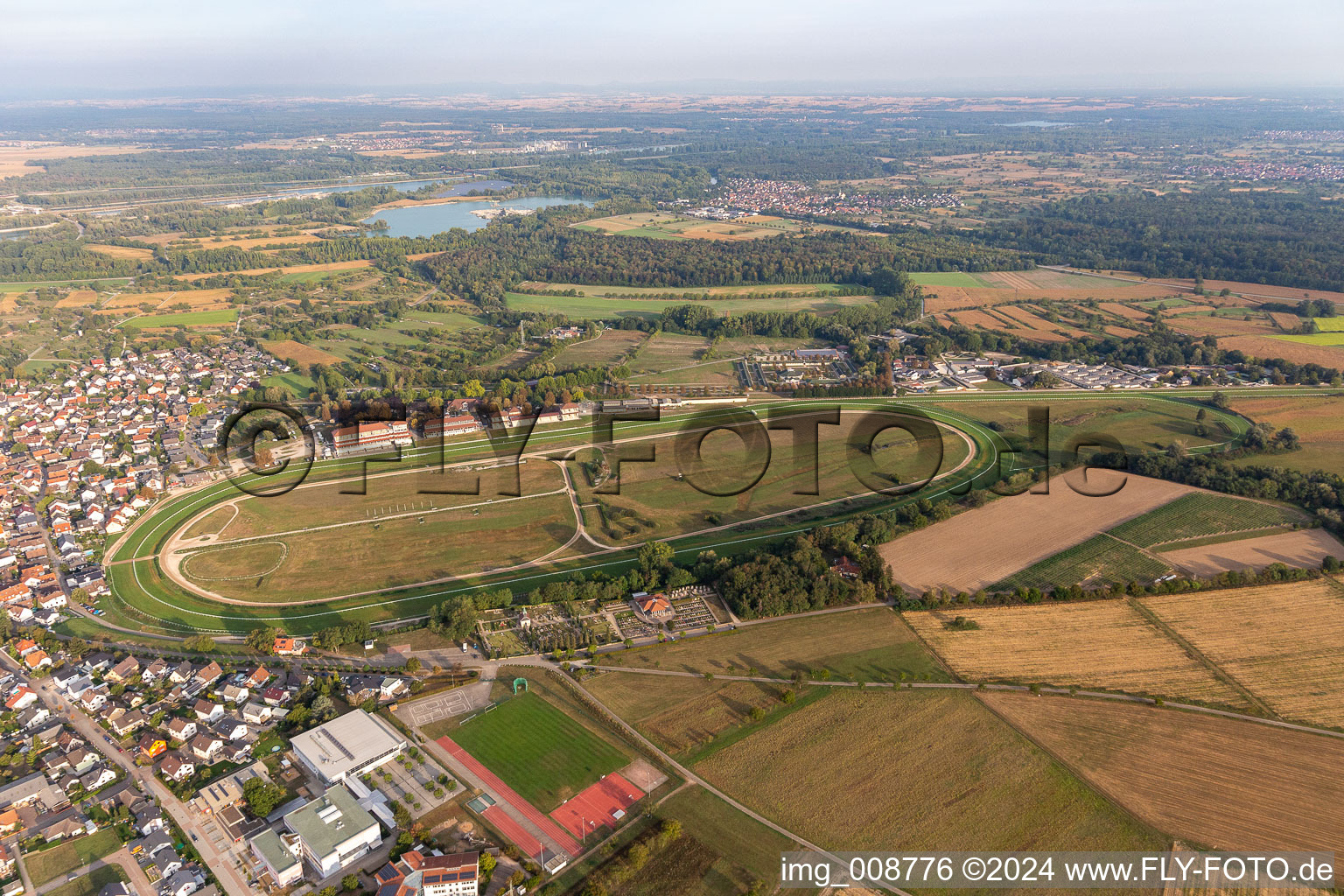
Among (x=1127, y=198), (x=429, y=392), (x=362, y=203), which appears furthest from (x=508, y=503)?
(x=1127, y=198)

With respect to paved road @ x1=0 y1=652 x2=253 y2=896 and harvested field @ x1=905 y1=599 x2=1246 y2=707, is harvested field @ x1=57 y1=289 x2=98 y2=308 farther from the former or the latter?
harvested field @ x1=905 y1=599 x2=1246 y2=707

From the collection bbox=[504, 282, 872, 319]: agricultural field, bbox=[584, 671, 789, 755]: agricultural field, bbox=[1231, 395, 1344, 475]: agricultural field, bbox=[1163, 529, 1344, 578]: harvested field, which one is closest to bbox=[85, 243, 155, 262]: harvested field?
bbox=[504, 282, 872, 319]: agricultural field

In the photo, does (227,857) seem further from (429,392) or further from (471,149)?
(471,149)

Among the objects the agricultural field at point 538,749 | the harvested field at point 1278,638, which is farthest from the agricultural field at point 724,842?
the harvested field at point 1278,638

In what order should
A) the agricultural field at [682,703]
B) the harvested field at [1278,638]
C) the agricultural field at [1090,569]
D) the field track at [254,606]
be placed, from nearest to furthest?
the agricultural field at [682,703], the harvested field at [1278,638], the field track at [254,606], the agricultural field at [1090,569]

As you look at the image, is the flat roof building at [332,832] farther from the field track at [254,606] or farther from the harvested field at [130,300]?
the harvested field at [130,300]

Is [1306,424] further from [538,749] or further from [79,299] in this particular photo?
[79,299]

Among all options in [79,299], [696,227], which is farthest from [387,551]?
[696,227]

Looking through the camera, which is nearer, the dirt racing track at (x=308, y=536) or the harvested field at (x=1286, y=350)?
the dirt racing track at (x=308, y=536)

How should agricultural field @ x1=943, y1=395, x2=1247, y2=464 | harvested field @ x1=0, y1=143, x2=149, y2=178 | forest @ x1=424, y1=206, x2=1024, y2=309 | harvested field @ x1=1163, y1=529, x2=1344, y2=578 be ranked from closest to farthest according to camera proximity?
harvested field @ x1=1163, y1=529, x2=1344, y2=578, agricultural field @ x1=943, y1=395, x2=1247, y2=464, forest @ x1=424, y1=206, x2=1024, y2=309, harvested field @ x1=0, y1=143, x2=149, y2=178
